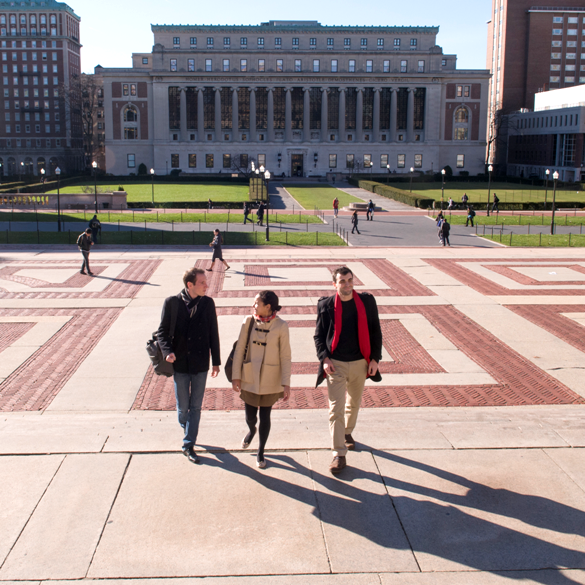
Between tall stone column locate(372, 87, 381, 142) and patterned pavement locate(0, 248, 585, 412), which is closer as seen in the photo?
patterned pavement locate(0, 248, 585, 412)

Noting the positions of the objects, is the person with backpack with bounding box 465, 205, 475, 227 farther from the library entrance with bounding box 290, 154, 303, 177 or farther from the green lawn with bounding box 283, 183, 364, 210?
the library entrance with bounding box 290, 154, 303, 177

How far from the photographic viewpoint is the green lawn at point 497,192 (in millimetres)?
64125

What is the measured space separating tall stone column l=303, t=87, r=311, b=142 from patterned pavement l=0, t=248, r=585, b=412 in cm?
8562

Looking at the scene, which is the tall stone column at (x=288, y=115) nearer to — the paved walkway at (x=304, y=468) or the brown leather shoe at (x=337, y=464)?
the paved walkway at (x=304, y=468)

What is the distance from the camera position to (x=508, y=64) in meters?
116

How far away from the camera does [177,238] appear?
109ft

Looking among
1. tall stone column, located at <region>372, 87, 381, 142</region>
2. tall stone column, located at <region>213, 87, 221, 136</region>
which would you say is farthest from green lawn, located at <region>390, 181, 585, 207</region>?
tall stone column, located at <region>213, 87, 221, 136</region>

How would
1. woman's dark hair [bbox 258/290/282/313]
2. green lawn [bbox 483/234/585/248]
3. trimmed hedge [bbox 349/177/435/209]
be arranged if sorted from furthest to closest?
trimmed hedge [bbox 349/177/435/209] < green lawn [bbox 483/234/585/248] < woman's dark hair [bbox 258/290/282/313]

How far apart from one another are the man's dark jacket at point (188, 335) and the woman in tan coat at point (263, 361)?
432 millimetres

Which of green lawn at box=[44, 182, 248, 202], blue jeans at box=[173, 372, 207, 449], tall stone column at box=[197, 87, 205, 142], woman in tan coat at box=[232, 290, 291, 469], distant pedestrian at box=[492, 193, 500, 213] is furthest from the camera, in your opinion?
tall stone column at box=[197, 87, 205, 142]

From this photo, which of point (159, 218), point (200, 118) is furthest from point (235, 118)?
point (159, 218)

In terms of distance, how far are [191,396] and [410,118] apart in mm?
107419

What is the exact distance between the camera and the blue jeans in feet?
25.6

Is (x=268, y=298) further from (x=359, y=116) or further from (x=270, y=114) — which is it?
(x=359, y=116)
